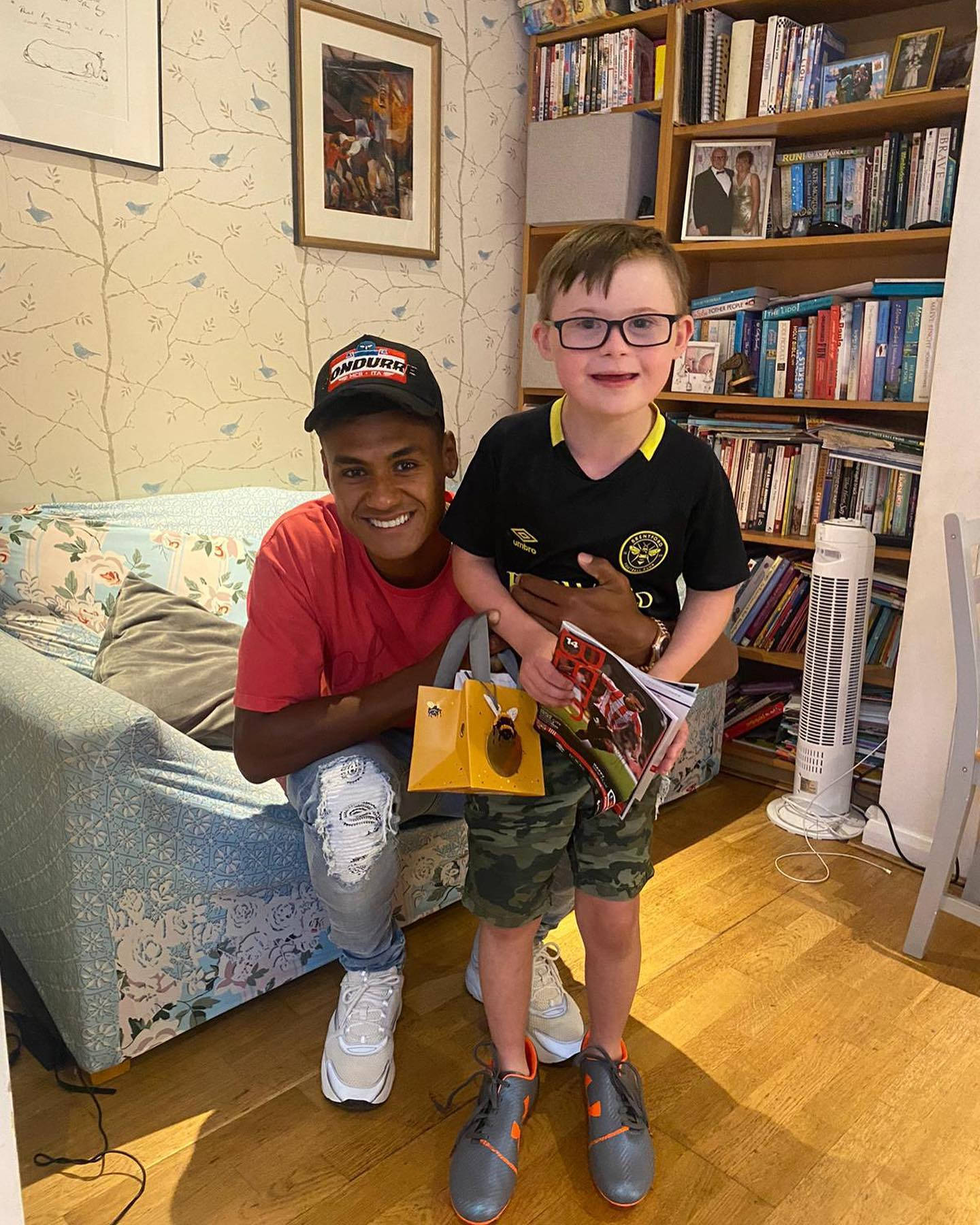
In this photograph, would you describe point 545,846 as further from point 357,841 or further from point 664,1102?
point 664,1102

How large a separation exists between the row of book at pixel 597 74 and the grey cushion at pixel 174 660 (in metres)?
Result: 1.89

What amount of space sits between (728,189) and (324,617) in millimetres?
1848

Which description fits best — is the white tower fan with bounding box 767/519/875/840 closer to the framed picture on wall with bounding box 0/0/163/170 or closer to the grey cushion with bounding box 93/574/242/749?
the grey cushion with bounding box 93/574/242/749

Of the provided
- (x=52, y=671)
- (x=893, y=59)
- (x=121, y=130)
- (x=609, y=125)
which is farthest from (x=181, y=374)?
(x=893, y=59)

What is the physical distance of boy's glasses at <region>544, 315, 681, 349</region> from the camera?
1103 mm

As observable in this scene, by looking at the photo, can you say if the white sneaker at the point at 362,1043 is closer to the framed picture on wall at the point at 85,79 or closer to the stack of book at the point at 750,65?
the framed picture on wall at the point at 85,79

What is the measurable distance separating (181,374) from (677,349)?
62.7 inches

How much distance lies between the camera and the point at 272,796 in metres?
1.55

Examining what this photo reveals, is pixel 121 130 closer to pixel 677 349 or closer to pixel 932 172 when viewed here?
pixel 677 349

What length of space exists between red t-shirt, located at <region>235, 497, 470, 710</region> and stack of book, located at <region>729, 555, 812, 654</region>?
4.52 feet

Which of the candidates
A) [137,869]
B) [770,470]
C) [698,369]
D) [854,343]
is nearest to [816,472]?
[770,470]

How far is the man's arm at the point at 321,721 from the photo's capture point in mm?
1359

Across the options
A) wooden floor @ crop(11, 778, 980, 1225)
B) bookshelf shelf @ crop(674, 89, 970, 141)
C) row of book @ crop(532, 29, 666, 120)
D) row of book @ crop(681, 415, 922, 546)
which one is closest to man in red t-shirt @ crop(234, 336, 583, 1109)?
wooden floor @ crop(11, 778, 980, 1225)

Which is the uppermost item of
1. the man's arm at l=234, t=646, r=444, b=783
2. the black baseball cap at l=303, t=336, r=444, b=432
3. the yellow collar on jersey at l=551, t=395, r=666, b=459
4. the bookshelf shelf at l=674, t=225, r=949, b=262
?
the bookshelf shelf at l=674, t=225, r=949, b=262
